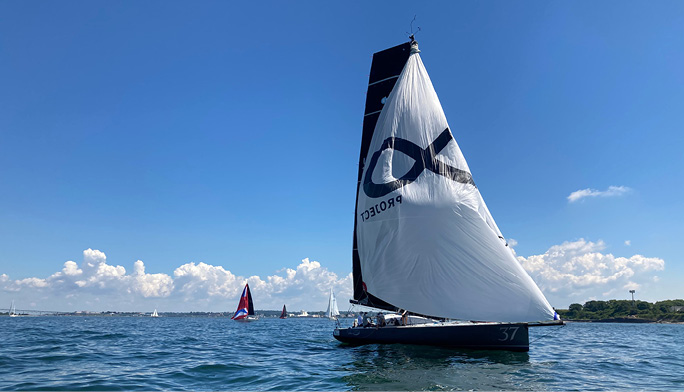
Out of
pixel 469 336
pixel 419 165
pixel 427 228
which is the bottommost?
pixel 469 336

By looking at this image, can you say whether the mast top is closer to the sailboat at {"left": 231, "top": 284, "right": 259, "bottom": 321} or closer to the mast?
the mast

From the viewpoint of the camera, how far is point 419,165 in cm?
2312

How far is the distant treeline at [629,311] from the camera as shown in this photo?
128 m

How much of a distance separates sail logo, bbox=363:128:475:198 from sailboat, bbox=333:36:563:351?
60mm

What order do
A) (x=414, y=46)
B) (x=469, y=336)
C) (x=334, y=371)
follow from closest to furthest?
1. (x=334, y=371)
2. (x=469, y=336)
3. (x=414, y=46)

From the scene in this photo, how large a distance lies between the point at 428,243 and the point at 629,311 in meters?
154

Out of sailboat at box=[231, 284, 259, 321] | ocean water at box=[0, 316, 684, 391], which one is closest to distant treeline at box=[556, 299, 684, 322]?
sailboat at box=[231, 284, 259, 321]

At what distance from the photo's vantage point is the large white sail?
1902cm

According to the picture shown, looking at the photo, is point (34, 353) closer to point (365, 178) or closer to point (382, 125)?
→ point (365, 178)

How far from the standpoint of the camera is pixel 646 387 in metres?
13.3

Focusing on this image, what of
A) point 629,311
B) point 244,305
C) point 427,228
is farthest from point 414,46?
point 629,311

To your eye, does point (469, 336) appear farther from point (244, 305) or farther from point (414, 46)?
point (244, 305)

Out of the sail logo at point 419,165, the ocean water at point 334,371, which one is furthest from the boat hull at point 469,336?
the sail logo at point 419,165

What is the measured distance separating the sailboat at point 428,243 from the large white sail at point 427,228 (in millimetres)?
51
